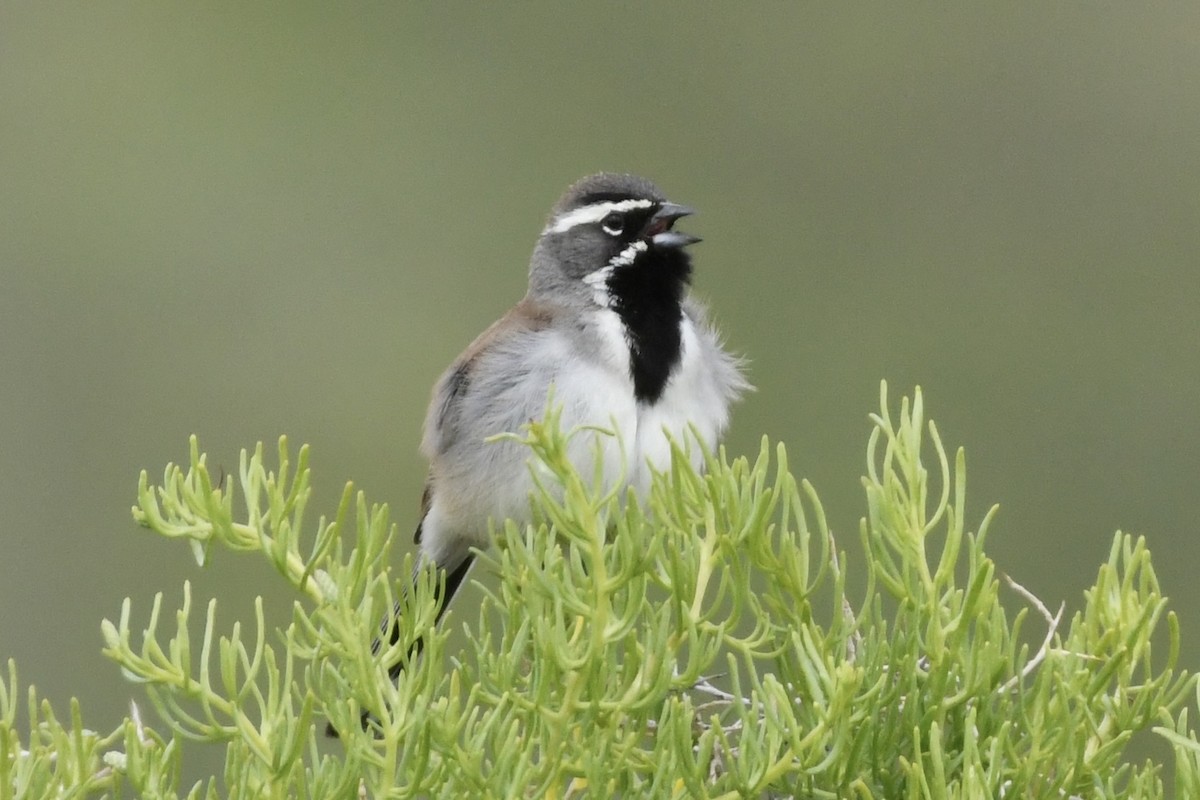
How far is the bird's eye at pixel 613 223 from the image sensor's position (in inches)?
173

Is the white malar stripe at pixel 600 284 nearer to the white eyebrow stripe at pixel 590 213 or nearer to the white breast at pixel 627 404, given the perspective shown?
the white breast at pixel 627 404

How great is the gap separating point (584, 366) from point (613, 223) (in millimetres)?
545

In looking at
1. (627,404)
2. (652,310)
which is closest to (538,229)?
(652,310)

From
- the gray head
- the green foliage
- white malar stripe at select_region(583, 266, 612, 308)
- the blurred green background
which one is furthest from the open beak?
the blurred green background

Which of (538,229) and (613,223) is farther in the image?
(538,229)

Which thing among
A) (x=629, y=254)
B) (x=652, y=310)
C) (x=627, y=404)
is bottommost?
(x=627, y=404)

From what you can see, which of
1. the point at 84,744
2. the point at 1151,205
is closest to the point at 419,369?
the point at 1151,205

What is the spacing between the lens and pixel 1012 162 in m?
11.4

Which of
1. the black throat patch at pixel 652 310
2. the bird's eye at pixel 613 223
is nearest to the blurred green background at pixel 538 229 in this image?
the bird's eye at pixel 613 223

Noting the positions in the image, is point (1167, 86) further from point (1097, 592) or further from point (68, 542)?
point (1097, 592)

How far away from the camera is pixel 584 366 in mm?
4000

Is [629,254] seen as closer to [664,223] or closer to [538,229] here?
[664,223]

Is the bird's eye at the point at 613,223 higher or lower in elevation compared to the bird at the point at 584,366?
higher

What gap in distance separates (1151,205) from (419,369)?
4790mm
